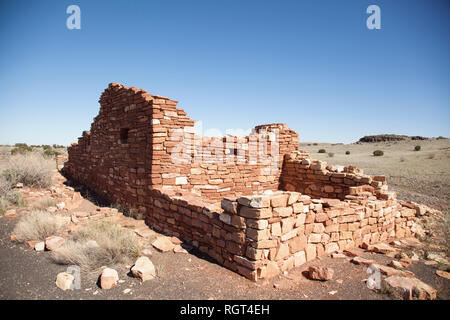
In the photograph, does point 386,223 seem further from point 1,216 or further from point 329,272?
point 1,216

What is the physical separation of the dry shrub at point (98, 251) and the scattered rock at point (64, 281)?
28 centimetres

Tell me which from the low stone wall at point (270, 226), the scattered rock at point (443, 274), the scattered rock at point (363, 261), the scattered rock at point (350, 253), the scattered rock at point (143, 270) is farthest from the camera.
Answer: the scattered rock at point (350, 253)

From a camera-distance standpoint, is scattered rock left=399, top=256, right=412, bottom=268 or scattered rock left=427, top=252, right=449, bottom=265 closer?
scattered rock left=399, top=256, right=412, bottom=268

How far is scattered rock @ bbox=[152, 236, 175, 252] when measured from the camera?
439 cm

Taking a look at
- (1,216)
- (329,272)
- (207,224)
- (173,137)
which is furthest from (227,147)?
(1,216)

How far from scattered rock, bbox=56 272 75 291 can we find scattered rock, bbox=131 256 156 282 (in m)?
0.80

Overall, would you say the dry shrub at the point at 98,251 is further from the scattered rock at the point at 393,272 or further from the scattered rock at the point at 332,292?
the scattered rock at the point at 393,272

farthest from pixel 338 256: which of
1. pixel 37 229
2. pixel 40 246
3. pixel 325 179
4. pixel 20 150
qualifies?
pixel 20 150

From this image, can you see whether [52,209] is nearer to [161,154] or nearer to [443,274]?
[161,154]

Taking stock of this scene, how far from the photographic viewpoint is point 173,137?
5.87 m

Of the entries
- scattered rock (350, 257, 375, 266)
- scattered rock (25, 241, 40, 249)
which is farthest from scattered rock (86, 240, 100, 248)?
scattered rock (350, 257, 375, 266)

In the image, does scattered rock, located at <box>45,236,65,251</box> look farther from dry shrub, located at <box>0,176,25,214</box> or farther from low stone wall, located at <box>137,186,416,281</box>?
dry shrub, located at <box>0,176,25,214</box>

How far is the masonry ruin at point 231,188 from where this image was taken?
3.68 meters

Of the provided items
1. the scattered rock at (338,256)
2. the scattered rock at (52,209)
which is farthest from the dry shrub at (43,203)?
the scattered rock at (338,256)
